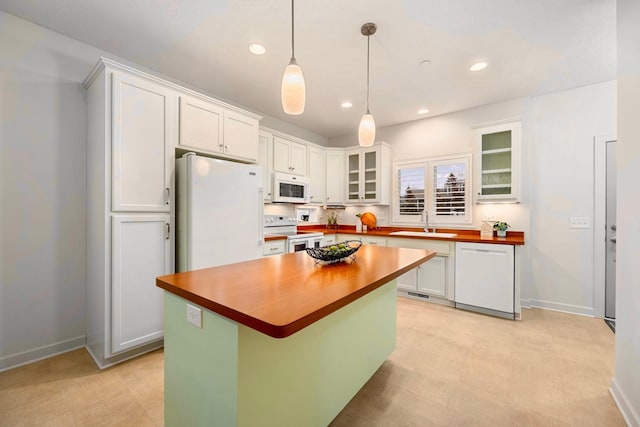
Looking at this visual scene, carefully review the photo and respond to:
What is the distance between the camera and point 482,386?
1.83 meters

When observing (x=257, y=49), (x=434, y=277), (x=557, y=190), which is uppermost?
(x=257, y=49)

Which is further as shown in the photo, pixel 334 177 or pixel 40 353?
pixel 334 177

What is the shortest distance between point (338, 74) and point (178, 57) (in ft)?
5.24

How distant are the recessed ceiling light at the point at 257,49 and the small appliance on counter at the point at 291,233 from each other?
6.74ft

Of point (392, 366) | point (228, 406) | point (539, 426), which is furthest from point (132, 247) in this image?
point (539, 426)

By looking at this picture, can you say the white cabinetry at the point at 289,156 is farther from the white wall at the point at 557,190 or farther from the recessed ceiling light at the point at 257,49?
the white wall at the point at 557,190

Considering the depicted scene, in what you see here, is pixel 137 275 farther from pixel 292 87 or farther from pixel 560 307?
pixel 560 307

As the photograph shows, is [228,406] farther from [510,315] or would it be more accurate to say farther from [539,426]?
[510,315]

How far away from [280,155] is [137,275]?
2347mm

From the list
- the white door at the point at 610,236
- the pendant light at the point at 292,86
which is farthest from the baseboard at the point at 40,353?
the white door at the point at 610,236

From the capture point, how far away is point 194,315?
3.60 feet

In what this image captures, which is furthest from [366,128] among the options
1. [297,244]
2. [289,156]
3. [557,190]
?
[557,190]

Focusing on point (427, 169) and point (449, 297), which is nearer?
point (449, 297)

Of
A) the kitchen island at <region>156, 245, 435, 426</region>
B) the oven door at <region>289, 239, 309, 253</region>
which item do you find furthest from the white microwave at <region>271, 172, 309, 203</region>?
the kitchen island at <region>156, 245, 435, 426</region>
